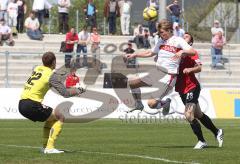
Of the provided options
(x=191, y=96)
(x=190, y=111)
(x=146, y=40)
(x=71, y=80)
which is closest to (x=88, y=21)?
(x=146, y=40)

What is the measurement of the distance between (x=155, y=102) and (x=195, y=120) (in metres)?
0.84

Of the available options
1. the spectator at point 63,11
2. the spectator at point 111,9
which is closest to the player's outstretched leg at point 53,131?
the spectator at point 63,11

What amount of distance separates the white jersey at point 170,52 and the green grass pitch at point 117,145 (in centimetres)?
155

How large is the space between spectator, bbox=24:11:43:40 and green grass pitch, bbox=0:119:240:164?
40.1 ft

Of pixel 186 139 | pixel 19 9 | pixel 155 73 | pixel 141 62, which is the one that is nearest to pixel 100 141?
pixel 186 139

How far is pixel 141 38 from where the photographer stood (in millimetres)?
38438

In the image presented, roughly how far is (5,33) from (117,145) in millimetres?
20545

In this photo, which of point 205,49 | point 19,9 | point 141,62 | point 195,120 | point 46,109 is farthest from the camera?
point 205,49

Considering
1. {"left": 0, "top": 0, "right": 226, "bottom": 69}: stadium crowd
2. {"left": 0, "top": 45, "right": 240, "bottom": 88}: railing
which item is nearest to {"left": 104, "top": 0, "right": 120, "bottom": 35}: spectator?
{"left": 0, "top": 0, "right": 226, "bottom": 69}: stadium crowd

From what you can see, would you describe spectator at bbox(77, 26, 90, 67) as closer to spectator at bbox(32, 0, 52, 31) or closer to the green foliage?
spectator at bbox(32, 0, 52, 31)

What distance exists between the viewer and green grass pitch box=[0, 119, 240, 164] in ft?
42.8

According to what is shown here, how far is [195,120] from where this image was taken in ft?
51.6

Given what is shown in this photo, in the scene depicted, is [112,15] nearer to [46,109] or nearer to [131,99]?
[131,99]

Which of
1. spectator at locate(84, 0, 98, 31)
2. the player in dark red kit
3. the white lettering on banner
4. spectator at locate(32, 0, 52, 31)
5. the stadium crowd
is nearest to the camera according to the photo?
the player in dark red kit
